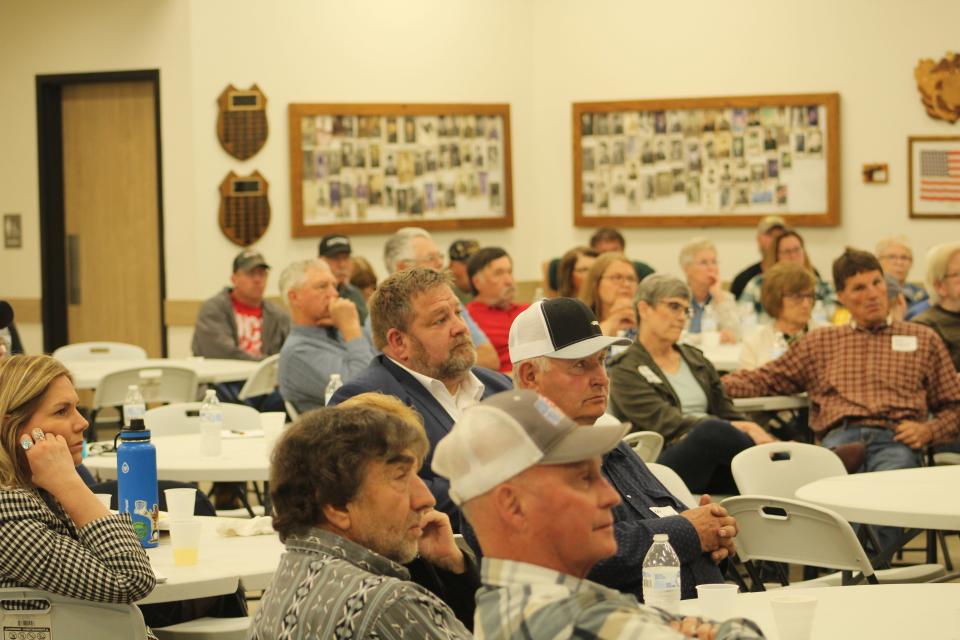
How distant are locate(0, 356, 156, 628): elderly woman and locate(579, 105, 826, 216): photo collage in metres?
8.84

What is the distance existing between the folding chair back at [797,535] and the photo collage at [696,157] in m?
7.67

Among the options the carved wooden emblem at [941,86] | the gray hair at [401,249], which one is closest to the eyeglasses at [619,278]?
the gray hair at [401,249]

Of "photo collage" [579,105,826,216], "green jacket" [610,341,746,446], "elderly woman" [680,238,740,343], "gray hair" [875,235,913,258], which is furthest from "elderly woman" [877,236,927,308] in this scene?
"green jacket" [610,341,746,446]

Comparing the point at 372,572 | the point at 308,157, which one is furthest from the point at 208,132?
the point at 372,572

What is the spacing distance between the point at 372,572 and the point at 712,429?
307cm

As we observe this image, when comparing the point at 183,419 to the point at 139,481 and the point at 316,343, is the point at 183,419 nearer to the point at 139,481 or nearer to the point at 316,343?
the point at 316,343

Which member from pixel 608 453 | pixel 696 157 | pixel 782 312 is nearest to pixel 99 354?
pixel 782 312

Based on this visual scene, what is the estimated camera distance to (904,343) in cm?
620

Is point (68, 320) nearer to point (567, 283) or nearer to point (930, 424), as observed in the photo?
point (567, 283)

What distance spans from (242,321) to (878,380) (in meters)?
4.52

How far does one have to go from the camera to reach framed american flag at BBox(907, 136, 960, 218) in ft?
35.9

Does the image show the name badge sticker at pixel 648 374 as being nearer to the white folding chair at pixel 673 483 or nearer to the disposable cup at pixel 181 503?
the white folding chair at pixel 673 483

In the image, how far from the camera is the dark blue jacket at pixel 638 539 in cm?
324

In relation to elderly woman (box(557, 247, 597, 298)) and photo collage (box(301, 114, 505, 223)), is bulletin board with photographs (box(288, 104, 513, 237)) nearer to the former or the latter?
photo collage (box(301, 114, 505, 223))
